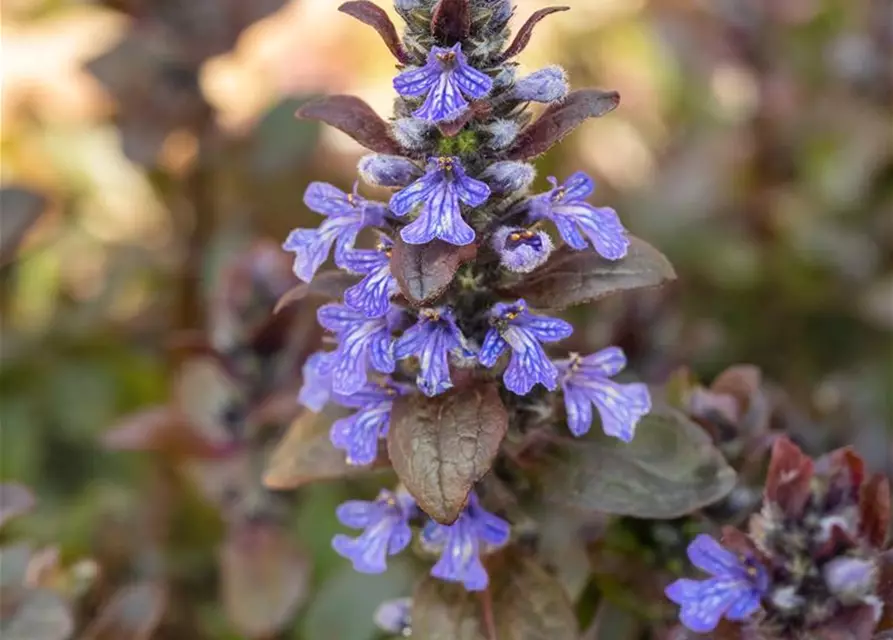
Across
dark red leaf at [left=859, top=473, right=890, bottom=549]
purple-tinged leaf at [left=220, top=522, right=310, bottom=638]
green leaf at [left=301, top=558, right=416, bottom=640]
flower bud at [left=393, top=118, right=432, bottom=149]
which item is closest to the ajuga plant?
flower bud at [left=393, top=118, right=432, bottom=149]

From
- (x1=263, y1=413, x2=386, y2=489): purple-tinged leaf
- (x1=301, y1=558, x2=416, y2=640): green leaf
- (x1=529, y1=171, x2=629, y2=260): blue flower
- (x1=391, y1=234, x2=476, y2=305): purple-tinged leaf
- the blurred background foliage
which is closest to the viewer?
(x1=391, y1=234, x2=476, y2=305): purple-tinged leaf

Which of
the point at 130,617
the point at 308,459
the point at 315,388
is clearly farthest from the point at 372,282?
the point at 130,617

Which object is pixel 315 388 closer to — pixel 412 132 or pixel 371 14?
pixel 412 132

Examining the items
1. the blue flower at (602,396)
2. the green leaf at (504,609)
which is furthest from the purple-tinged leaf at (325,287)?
the green leaf at (504,609)

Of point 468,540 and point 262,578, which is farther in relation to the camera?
point 262,578

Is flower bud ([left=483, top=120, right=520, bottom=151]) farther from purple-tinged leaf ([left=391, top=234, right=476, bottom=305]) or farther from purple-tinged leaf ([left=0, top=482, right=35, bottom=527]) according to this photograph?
purple-tinged leaf ([left=0, top=482, right=35, bottom=527])

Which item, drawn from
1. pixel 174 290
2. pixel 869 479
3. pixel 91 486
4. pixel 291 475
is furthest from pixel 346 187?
pixel 869 479
